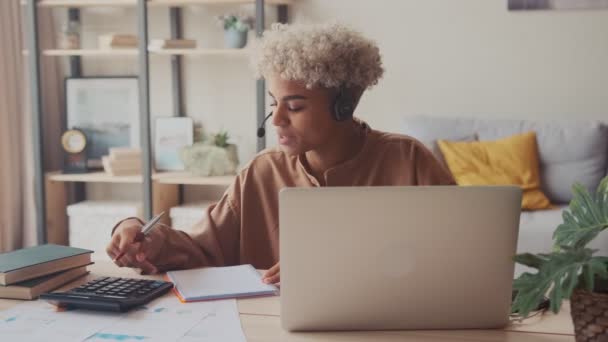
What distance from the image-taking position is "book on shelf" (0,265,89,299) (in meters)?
1.23

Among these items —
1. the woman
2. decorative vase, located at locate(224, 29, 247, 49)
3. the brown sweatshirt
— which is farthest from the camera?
decorative vase, located at locate(224, 29, 247, 49)

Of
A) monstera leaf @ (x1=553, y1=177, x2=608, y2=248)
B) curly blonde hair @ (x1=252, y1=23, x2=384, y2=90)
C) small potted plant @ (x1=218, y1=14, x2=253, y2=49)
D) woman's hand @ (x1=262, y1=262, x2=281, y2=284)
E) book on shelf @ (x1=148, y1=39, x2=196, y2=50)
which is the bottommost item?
woman's hand @ (x1=262, y1=262, x2=281, y2=284)

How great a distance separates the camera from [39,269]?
130cm

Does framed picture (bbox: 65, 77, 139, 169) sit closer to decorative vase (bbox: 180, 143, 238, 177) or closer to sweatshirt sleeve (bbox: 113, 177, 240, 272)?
decorative vase (bbox: 180, 143, 238, 177)

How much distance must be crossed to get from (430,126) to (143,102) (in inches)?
57.7

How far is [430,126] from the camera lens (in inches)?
131

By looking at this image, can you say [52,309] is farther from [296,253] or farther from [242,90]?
[242,90]

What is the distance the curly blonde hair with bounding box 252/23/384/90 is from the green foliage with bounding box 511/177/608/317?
71cm

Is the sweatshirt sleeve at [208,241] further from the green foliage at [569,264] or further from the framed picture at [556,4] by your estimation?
the framed picture at [556,4]

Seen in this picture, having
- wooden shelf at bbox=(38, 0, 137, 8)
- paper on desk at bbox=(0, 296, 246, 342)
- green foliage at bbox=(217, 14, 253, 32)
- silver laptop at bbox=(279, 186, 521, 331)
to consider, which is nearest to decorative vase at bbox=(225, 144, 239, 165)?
green foliage at bbox=(217, 14, 253, 32)

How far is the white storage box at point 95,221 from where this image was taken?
3631 mm

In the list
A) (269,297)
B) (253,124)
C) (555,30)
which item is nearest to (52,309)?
(269,297)

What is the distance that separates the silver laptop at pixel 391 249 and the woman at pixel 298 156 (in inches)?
20.5

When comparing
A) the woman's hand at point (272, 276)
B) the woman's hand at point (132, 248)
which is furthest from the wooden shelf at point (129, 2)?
the woman's hand at point (272, 276)
